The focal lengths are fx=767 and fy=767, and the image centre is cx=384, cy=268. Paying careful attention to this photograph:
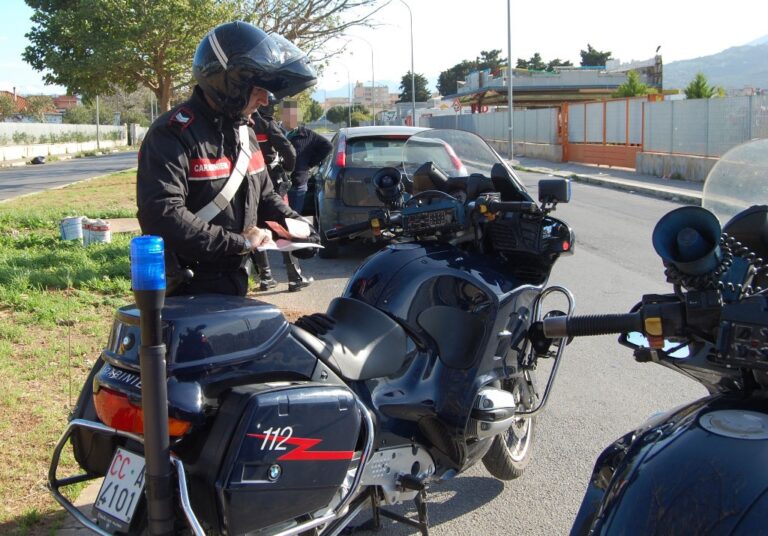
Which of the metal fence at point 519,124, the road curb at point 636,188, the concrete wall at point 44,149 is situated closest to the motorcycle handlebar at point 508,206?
the road curb at point 636,188

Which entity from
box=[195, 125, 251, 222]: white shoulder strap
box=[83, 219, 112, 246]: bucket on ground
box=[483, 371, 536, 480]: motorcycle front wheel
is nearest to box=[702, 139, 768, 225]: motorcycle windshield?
box=[483, 371, 536, 480]: motorcycle front wheel

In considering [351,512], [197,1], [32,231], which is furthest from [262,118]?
[197,1]

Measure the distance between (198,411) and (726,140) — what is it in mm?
20178

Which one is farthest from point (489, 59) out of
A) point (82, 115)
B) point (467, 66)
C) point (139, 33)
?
point (139, 33)

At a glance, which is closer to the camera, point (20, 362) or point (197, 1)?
point (20, 362)

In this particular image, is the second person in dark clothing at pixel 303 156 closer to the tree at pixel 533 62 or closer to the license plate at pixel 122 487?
the license plate at pixel 122 487

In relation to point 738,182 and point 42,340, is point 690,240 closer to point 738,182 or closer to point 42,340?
point 738,182

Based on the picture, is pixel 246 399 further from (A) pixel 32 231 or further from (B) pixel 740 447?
(A) pixel 32 231

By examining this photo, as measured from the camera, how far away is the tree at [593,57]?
103375mm

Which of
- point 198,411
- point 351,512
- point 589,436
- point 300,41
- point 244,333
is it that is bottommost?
point 589,436

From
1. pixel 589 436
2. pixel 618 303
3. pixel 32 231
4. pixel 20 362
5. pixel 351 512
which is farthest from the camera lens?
pixel 32 231

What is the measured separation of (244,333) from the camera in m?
2.32

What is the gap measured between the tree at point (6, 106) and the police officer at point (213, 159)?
7102 centimetres

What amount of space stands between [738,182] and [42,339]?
493 cm
